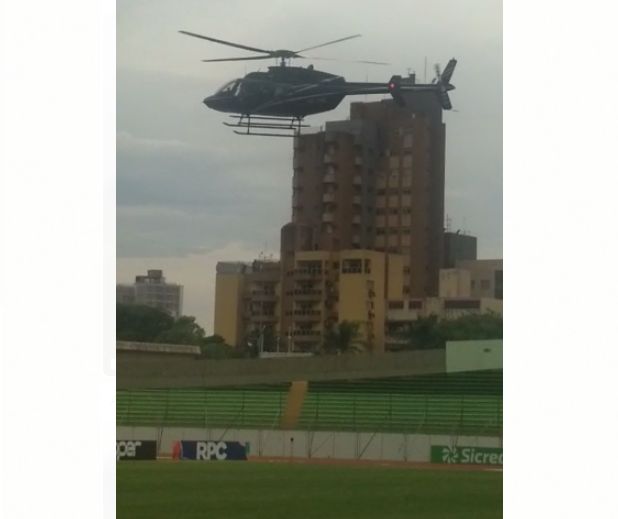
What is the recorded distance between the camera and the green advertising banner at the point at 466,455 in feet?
13.0

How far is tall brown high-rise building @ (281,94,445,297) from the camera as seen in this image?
404 centimetres

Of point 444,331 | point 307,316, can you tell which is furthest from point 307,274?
point 444,331

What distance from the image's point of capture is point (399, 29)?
3.98 meters

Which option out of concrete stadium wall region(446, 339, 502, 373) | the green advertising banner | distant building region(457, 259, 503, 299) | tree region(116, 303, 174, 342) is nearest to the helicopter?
distant building region(457, 259, 503, 299)

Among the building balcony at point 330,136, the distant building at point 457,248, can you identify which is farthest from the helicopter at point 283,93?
the distant building at point 457,248

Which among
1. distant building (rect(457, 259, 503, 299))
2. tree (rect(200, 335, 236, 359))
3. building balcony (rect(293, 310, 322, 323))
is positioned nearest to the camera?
distant building (rect(457, 259, 503, 299))

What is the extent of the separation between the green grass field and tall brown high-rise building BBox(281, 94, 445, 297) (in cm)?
87

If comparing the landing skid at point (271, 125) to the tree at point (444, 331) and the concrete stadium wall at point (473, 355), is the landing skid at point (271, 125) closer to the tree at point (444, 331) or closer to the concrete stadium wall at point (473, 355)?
the tree at point (444, 331)

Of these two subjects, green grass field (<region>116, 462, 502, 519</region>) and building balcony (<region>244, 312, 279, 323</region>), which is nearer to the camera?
green grass field (<region>116, 462, 502, 519</region>)

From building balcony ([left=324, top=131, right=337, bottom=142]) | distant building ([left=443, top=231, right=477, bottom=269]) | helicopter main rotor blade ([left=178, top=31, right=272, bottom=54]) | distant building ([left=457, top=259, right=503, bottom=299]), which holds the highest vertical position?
helicopter main rotor blade ([left=178, top=31, right=272, bottom=54])

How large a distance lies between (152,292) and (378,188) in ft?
3.83

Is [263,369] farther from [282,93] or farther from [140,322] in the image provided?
[282,93]

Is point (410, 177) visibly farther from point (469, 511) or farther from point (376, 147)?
point (469, 511)

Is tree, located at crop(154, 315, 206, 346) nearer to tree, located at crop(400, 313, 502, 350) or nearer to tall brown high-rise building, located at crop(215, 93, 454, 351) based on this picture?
tall brown high-rise building, located at crop(215, 93, 454, 351)
